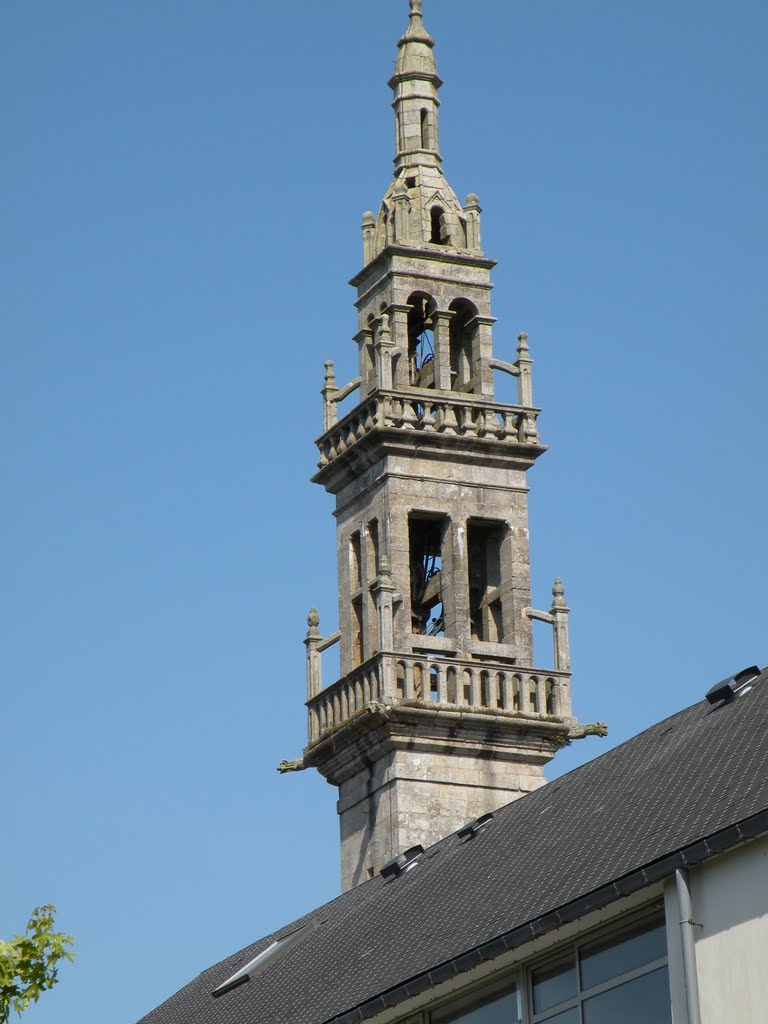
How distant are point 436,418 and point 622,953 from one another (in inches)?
1033

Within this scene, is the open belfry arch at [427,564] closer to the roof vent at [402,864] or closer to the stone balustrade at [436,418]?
the stone balustrade at [436,418]

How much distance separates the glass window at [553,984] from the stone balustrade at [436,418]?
24.4m

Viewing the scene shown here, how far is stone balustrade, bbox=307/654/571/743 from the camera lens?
165 feet

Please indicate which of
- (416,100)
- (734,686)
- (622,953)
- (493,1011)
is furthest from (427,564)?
(622,953)

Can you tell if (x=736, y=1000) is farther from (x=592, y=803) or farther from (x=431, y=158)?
(x=431, y=158)

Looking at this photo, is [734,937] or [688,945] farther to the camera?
[688,945]

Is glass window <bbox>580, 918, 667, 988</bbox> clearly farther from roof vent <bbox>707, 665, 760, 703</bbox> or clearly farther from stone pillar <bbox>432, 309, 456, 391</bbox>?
stone pillar <bbox>432, 309, 456, 391</bbox>

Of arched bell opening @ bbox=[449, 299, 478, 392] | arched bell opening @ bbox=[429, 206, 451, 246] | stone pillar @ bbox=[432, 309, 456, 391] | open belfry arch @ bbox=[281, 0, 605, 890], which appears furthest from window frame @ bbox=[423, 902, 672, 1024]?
arched bell opening @ bbox=[429, 206, 451, 246]

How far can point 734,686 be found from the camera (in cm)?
3419

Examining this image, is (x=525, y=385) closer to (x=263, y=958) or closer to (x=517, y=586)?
(x=517, y=586)

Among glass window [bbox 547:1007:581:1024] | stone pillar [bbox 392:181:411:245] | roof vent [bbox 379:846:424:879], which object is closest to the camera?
glass window [bbox 547:1007:581:1024]

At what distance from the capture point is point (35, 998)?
3025 cm

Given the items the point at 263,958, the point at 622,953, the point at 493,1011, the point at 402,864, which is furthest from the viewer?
the point at 263,958

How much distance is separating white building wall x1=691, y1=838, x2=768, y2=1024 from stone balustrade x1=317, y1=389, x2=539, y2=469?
2644 cm
